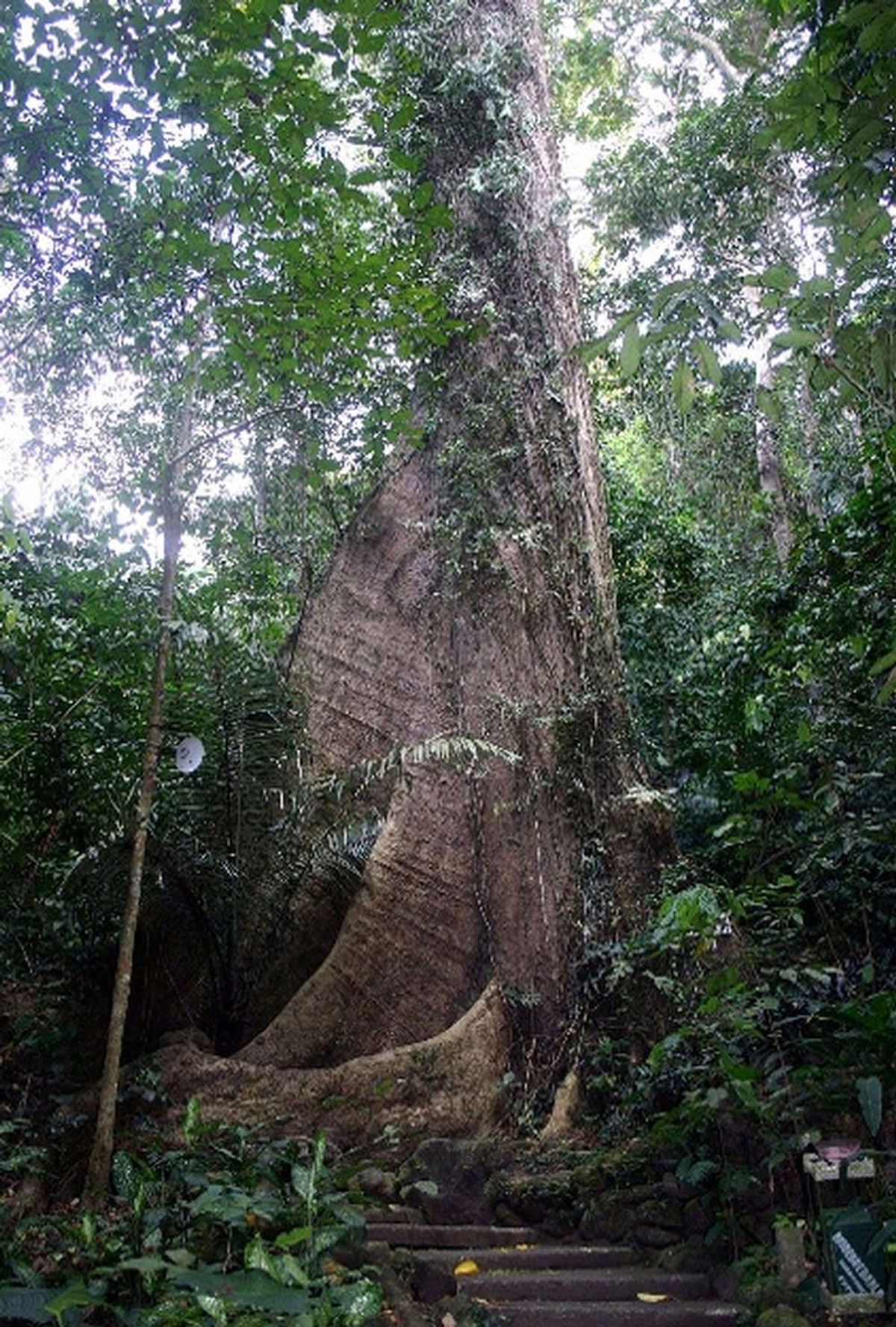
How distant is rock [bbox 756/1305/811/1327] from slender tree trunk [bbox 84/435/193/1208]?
209 centimetres

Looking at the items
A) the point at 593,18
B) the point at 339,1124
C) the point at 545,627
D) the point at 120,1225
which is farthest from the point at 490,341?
the point at 593,18

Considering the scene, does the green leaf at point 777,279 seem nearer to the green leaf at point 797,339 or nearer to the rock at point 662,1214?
the green leaf at point 797,339

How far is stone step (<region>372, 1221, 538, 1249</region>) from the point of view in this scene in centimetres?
394

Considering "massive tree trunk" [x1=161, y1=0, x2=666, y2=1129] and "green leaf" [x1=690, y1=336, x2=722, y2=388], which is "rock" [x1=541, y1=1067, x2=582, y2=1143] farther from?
"green leaf" [x1=690, y1=336, x2=722, y2=388]

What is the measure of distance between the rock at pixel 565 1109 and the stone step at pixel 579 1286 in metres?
1.01

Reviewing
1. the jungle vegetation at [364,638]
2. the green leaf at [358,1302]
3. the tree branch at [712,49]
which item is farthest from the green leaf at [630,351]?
the tree branch at [712,49]

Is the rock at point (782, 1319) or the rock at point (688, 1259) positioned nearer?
the rock at point (782, 1319)

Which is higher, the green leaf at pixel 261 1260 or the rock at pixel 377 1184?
the green leaf at pixel 261 1260

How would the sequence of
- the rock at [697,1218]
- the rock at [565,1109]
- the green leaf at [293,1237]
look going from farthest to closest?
the rock at [565,1109]
the rock at [697,1218]
the green leaf at [293,1237]

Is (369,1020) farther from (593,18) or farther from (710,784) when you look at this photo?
(593,18)

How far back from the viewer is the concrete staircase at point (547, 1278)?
11.0ft

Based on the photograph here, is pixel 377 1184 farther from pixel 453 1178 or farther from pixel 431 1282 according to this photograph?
pixel 431 1282

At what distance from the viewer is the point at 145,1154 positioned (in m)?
4.25

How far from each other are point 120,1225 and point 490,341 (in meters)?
5.24
